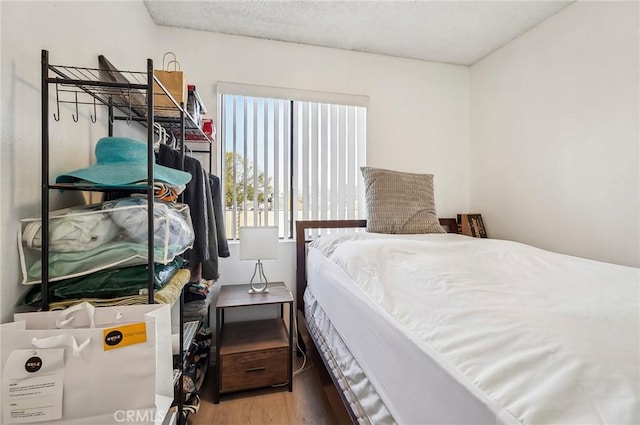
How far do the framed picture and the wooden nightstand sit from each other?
174 cm

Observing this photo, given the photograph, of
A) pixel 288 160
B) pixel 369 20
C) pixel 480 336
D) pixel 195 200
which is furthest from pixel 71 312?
pixel 369 20

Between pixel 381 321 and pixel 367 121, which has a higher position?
pixel 367 121

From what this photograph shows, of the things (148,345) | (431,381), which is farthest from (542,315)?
(148,345)

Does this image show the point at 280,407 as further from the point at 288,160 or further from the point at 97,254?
the point at 288,160

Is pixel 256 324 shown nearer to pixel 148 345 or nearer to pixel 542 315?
pixel 148 345

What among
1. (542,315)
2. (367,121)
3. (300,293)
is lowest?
(300,293)

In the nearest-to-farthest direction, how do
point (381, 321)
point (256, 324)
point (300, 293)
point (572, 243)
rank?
point (381, 321) < point (572, 243) < point (256, 324) < point (300, 293)

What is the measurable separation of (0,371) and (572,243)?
9.08 ft

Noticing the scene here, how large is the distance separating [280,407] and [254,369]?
0.84 feet

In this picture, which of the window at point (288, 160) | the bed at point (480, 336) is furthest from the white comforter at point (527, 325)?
the window at point (288, 160)

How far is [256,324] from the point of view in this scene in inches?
83.4

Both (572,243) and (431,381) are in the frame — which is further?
(572,243)

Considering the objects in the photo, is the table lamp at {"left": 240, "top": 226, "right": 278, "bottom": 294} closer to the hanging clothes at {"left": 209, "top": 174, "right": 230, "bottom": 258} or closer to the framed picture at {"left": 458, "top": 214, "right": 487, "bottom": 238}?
the hanging clothes at {"left": 209, "top": 174, "right": 230, "bottom": 258}

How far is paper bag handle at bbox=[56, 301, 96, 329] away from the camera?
78 cm
